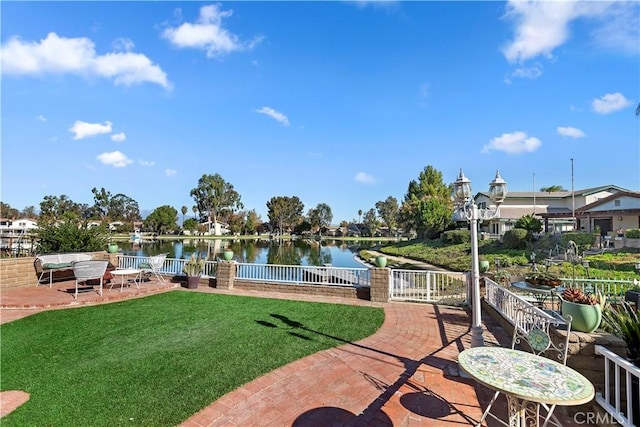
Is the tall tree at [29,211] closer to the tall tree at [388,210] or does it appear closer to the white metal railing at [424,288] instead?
the tall tree at [388,210]

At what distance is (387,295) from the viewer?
275 inches

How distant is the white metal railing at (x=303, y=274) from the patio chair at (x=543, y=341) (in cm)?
421

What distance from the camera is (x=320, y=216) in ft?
247

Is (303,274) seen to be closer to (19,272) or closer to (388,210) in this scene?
(19,272)

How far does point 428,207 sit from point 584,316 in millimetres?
32209

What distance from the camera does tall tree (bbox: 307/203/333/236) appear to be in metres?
74.2

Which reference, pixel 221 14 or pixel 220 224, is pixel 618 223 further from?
pixel 220 224

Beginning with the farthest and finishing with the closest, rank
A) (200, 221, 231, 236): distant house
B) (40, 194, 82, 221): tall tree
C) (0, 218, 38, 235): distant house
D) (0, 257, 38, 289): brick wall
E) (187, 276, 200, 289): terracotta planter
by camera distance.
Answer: (200, 221, 231, 236): distant house → (40, 194, 82, 221): tall tree → (0, 218, 38, 235): distant house → (187, 276, 200, 289): terracotta planter → (0, 257, 38, 289): brick wall

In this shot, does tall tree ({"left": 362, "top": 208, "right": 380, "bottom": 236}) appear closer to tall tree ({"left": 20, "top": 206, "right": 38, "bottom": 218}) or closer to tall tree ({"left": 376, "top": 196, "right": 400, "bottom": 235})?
tall tree ({"left": 376, "top": 196, "right": 400, "bottom": 235})

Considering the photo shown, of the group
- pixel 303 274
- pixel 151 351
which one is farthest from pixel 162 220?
pixel 151 351

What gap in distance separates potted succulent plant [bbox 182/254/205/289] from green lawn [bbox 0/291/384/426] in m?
1.69

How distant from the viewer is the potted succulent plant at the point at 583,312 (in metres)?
2.71

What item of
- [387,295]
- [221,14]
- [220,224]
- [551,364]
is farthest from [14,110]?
[220,224]

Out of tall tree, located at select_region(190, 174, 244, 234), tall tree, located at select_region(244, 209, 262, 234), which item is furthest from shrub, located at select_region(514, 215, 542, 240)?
tall tree, located at select_region(244, 209, 262, 234)
